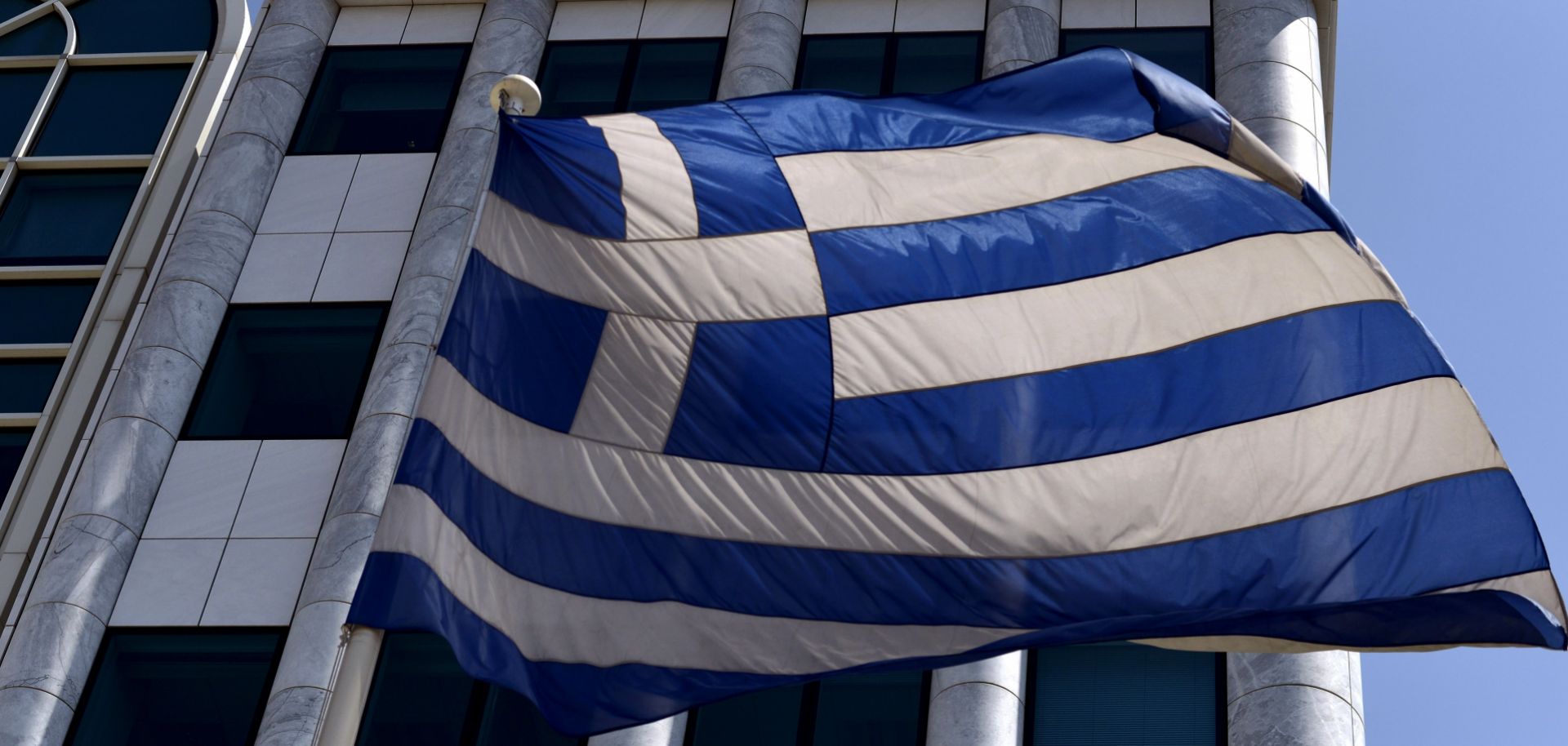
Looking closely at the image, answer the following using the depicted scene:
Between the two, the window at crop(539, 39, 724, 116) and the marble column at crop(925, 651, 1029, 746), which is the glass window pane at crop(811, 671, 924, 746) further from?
the window at crop(539, 39, 724, 116)

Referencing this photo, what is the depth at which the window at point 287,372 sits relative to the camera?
79.3ft

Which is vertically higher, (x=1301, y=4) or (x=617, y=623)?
(x=1301, y=4)

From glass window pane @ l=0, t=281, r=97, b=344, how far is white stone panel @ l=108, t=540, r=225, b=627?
3.87m

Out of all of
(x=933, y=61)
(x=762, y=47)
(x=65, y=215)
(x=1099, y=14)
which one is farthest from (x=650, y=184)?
(x=65, y=215)

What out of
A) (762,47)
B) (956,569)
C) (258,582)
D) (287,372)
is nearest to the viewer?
(956,569)

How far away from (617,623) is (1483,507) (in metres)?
5.73

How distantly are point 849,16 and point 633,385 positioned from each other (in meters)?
14.9

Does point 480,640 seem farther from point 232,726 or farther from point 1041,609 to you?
point 232,726

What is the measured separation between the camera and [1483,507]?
14023mm

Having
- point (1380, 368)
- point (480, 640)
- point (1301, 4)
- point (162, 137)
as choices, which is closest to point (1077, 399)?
point (1380, 368)

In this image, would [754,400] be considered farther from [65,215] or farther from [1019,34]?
[65,215]

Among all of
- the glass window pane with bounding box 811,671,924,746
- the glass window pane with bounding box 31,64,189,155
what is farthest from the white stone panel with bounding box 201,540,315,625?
the glass window pane with bounding box 31,64,189,155

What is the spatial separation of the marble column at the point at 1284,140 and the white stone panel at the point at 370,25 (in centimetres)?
1089

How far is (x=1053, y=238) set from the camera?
15078 mm
